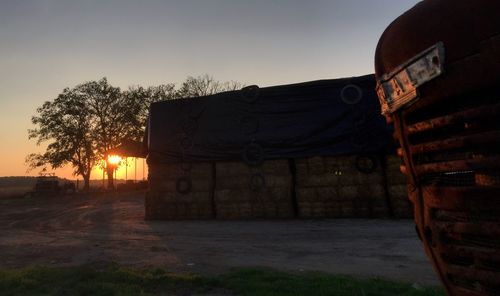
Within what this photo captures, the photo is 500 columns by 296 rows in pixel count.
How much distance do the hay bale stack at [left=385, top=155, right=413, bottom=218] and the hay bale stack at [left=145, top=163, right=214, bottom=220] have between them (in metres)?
6.73

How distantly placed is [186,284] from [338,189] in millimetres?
9452

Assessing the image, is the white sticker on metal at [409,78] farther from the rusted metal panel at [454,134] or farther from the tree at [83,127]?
the tree at [83,127]

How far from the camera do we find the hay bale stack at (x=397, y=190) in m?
13.6

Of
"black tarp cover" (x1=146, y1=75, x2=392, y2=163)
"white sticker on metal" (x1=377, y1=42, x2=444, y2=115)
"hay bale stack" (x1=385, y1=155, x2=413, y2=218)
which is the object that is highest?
"black tarp cover" (x1=146, y1=75, x2=392, y2=163)

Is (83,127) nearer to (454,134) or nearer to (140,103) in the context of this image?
(140,103)

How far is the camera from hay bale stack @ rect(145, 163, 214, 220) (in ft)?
54.0

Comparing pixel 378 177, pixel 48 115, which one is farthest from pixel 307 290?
pixel 48 115

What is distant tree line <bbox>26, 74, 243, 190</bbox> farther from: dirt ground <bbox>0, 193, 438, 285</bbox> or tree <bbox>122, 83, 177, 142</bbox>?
dirt ground <bbox>0, 193, 438, 285</bbox>

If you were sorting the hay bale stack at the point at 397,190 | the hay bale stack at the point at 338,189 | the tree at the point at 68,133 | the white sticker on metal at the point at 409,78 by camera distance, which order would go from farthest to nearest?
1. the tree at the point at 68,133
2. the hay bale stack at the point at 338,189
3. the hay bale stack at the point at 397,190
4. the white sticker on metal at the point at 409,78

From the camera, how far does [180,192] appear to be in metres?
16.7

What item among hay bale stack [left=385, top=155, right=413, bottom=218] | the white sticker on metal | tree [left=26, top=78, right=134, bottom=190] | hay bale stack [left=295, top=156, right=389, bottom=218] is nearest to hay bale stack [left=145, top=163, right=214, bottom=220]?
hay bale stack [left=295, top=156, right=389, bottom=218]

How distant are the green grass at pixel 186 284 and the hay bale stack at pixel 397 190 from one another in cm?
832

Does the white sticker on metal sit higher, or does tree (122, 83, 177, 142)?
tree (122, 83, 177, 142)

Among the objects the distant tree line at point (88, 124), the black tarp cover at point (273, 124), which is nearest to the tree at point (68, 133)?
the distant tree line at point (88, 124)
